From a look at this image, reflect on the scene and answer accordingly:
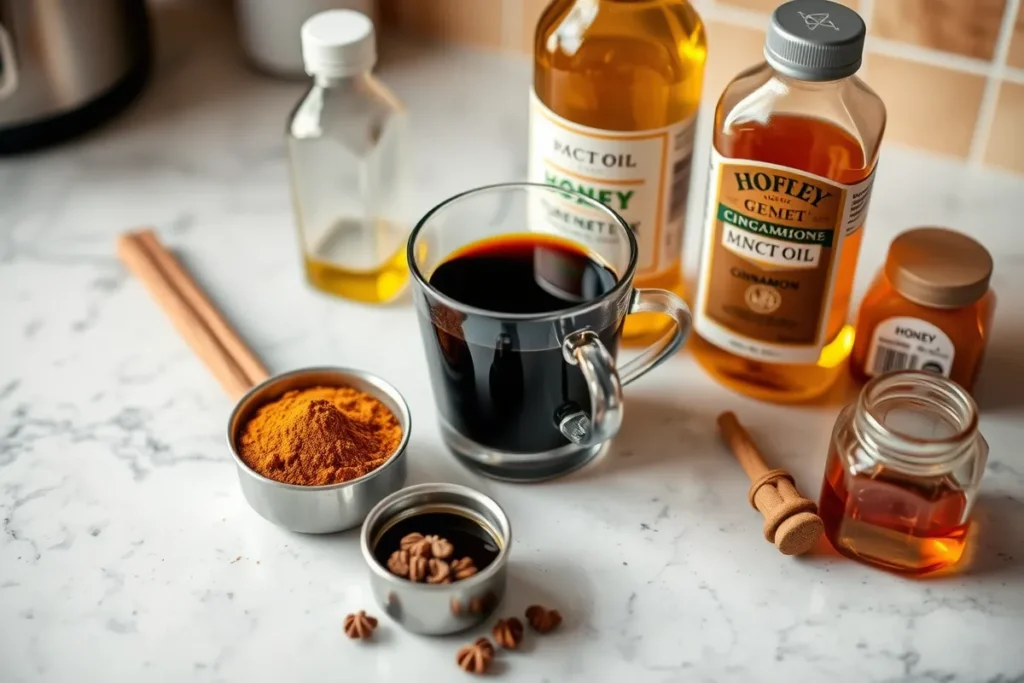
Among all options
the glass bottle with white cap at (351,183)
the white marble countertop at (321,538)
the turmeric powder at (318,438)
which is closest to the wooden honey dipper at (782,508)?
the white marble countertop at (321,538)

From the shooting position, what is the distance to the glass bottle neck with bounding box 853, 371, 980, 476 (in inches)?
25.9

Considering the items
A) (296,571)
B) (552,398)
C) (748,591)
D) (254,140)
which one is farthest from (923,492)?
(254,140)

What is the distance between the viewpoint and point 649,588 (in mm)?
708

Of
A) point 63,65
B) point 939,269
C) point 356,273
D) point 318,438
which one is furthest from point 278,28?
point 939,269

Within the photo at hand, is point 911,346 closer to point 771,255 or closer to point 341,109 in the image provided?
point 771,255

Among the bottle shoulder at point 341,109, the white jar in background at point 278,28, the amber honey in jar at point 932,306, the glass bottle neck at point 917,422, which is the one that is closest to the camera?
the glass bottle neck at point 917,422

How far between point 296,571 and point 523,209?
0.93 ft

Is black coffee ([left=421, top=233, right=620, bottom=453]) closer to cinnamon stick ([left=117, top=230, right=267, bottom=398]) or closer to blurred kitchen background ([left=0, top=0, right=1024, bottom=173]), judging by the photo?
cinnamon stick ([left=117, top=230, right=267, bottom=398])

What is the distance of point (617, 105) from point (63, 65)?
50 centimetres

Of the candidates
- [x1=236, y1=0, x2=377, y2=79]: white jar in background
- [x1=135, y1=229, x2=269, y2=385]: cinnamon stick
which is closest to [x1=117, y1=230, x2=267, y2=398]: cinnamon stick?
[x1=135, y1=229, x2=269, y2=385]: cinnamon stick

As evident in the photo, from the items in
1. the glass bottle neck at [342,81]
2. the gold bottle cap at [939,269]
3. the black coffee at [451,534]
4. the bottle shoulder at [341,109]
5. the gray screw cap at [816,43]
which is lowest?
the black coffee at [451,534]

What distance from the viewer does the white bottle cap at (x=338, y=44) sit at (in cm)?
83

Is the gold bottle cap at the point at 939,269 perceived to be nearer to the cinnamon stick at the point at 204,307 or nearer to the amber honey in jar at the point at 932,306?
the amber honey in jar at the point at 932,306

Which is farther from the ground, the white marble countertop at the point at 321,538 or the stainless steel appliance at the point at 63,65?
the stainless steel appliance at the point at 63,65
